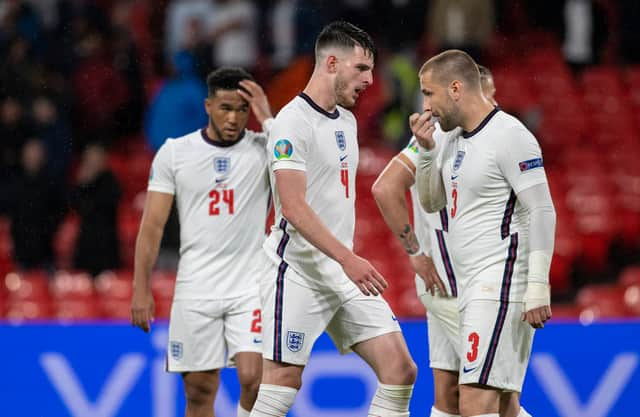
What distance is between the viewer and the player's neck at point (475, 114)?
5.41 meters

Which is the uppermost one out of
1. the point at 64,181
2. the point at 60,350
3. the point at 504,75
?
the point at 504,75

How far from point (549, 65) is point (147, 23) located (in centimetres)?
448


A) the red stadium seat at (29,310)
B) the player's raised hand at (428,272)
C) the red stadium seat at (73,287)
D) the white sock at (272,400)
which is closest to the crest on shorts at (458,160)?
the player's raised hand at (428,272)

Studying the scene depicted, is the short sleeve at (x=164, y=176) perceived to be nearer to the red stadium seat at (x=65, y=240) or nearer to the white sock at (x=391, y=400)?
the white sock at (x=391, y=400)

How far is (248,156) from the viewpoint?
6.38m

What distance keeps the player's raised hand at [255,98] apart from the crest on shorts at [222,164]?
29 centimetres

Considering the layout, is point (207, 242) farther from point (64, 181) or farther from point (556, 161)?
point (556, 161)

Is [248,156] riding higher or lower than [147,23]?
lower

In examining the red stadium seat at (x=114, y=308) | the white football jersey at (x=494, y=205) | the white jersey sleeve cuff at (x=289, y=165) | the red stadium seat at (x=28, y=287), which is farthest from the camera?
the red stadium seat at (x=28, y=287)

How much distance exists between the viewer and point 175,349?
20.9 feet

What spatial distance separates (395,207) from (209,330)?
127cm

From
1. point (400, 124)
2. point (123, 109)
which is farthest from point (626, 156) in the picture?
point (123, 109)

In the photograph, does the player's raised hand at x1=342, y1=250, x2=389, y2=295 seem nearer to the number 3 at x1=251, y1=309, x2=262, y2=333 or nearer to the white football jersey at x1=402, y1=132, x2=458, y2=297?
the white football jersey at x1=402, y1=132, x2=458, y2=297

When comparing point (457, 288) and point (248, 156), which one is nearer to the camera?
point (457, 288)
